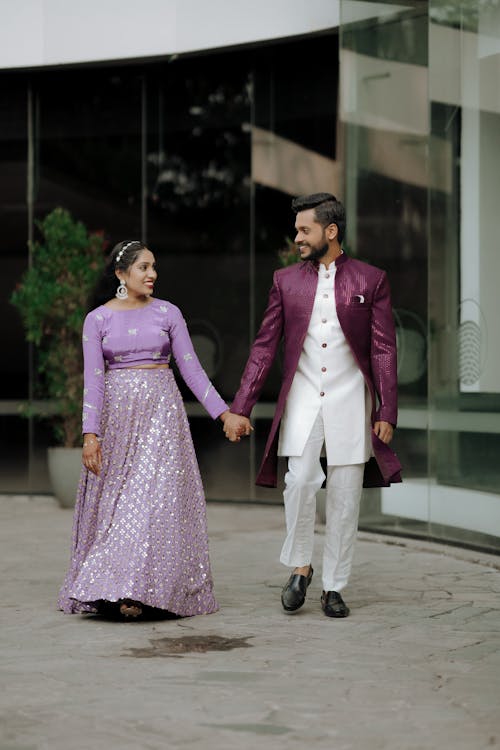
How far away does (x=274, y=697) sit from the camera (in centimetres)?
463

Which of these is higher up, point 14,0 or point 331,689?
point 14,0

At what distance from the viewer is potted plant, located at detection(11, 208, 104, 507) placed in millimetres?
11641

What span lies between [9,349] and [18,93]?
233 cm

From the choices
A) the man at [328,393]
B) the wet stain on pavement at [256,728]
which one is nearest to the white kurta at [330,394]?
the man at [328,393]

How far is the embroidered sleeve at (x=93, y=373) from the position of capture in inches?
250

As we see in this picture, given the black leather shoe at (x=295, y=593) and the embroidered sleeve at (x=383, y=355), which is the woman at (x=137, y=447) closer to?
the black leather shoe at (x=295, y=593)

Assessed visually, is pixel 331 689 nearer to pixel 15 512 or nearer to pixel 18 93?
pixel 15 512

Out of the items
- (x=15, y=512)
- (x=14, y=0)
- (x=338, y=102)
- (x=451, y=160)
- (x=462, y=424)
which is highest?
(x=14, y=0)

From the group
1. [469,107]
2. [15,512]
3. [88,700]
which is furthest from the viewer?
[15,512]

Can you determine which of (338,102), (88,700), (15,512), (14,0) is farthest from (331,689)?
(14,0)

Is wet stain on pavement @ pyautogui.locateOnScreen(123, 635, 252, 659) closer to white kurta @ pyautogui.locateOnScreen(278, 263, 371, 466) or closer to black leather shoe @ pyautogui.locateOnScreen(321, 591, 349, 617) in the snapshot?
black leather shoe @ pyautogui.locateOnScreen(321, 591, 349, 617)

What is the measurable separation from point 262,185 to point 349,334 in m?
6.10

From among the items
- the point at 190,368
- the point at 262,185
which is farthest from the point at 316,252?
the point at 262,185

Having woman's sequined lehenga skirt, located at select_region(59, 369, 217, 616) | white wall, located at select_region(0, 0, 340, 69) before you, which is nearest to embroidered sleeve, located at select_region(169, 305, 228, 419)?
woman's sequined lehenga skirt, located at select_region(59, 369, 217, 616)
